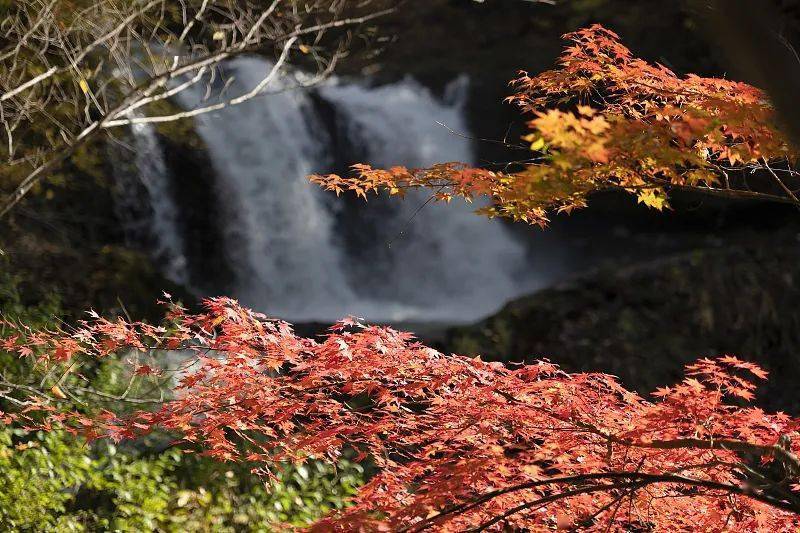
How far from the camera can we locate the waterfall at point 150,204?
1030cm

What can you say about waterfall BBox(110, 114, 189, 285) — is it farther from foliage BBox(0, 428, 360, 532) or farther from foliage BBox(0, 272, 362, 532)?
foliage BBox(0, 428, 360, 532)

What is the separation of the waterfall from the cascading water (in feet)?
2.36

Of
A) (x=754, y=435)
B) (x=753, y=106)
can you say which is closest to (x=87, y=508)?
(x=754, y=435)

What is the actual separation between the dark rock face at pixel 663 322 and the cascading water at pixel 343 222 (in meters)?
3.49

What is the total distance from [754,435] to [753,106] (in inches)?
54.5

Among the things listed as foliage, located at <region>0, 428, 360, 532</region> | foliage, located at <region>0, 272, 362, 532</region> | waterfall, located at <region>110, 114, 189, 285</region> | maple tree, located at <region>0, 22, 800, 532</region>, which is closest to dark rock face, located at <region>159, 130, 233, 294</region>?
waterfall, located at <region>110, 114, 189, 285</region>

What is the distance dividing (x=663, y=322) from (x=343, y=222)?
5.42 meters

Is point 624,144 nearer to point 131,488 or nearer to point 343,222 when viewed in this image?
point 131,488

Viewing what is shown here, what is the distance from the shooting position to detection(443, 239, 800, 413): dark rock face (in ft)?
25.6

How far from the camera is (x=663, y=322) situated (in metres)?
8.10

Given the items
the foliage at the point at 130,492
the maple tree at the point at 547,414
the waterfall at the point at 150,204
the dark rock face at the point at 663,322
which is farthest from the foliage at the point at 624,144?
the waterfall at the point at 150,204

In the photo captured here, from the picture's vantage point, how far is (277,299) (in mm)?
11016

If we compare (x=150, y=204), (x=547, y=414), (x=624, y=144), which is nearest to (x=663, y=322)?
(x=547, y=414)

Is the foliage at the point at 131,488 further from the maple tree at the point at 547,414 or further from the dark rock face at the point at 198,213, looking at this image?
the dark rock face at the point at 198,213
